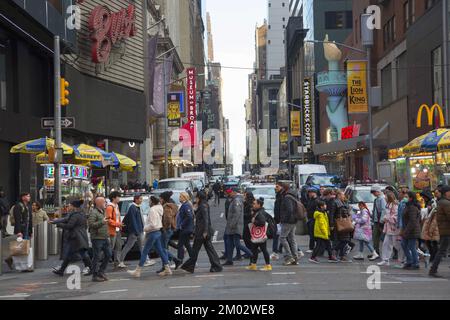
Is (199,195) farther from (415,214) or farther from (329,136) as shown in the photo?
(329,136)

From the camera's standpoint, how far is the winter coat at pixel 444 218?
1412cm

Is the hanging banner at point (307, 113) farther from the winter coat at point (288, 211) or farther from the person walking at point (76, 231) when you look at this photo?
the person walking at point (76, 231)

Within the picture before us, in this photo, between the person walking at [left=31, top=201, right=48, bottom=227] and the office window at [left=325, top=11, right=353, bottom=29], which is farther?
the office window at [left=325, top=11, right=353, bottom=29]

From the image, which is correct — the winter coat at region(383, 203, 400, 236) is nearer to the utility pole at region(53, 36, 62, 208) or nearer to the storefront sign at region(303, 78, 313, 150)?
the utility pole at region(53, 36, 62, 208)

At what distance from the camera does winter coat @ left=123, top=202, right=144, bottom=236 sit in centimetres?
1688

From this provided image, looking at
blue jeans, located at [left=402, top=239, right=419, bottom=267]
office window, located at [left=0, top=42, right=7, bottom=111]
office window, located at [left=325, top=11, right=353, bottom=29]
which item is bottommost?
blue jeans, located at [left=402, top=239, right=419, bottom=267]

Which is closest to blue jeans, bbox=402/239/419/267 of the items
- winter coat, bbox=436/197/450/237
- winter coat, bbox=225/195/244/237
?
winter coat, bbox=436/197/450/237

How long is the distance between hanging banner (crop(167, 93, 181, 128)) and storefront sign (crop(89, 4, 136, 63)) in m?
19.2

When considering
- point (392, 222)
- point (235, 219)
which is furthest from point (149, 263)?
point (392, 222)

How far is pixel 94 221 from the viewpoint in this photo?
14633 millimetres

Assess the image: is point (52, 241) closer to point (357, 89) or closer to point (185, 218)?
point (185, 218)

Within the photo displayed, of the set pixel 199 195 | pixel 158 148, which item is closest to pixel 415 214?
pixel 199 195

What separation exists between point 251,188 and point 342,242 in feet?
37.1

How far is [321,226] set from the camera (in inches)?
682
